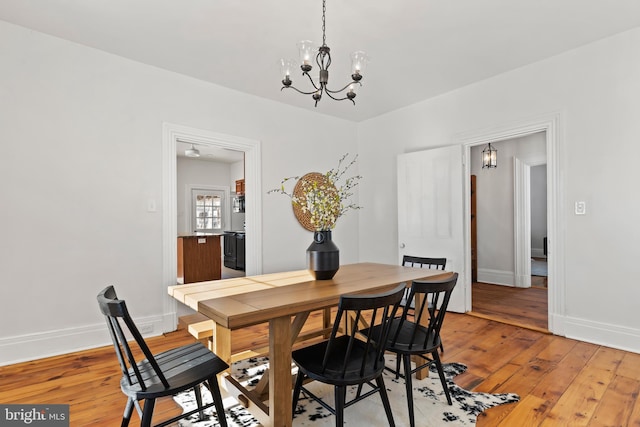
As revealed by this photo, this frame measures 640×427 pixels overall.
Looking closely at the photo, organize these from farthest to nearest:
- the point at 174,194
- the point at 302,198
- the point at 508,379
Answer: the point at 302,198 → the point at 174,194 → the point at 508,379

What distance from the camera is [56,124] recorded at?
2871mm

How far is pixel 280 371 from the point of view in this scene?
1622 millimetres

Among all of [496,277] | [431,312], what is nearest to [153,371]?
[431,312]

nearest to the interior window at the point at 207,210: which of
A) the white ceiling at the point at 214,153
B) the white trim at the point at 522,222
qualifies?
the white ceiling at the point at 214,153

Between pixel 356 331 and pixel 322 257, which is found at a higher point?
pixel 322 257

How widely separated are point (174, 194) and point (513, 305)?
4289mm

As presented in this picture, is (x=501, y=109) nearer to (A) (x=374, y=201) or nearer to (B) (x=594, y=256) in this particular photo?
(B) (x=594, y=256)

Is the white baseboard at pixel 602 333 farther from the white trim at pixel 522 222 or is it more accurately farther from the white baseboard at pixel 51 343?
the white baseboard at pixel 51 343

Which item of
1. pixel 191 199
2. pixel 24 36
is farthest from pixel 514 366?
pixel 191 199

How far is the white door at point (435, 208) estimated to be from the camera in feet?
12.9

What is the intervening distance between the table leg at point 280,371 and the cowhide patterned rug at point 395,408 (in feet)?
0.93

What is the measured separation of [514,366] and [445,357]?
49cm

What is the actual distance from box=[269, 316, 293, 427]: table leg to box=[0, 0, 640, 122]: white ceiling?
86.5 inches

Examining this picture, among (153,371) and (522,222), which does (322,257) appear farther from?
(522,222)
